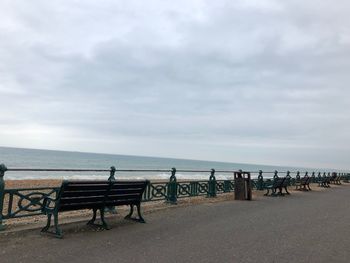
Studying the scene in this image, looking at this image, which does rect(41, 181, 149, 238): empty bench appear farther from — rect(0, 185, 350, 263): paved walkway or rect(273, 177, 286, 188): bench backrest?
rect(273, 177, 286, 188): bench backrest

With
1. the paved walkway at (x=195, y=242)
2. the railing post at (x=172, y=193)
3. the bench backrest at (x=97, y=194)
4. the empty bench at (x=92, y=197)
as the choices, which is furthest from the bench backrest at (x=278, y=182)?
the bench backrest at (x=97, y=194)

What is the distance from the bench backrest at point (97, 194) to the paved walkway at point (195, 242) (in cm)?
52

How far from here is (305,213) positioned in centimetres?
1309

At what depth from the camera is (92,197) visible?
8.52 m

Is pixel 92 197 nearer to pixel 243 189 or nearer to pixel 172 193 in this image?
pixel 172 193

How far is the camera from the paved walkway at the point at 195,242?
655 centimetres

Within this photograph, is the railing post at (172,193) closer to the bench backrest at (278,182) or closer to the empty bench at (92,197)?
the empty bench at (92,197)

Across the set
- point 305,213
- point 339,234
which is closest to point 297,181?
point 305,213

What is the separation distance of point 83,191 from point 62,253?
71.1 inches

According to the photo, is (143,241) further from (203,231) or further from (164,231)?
(203,231)

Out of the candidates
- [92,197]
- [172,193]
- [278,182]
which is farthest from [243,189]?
[92,197]

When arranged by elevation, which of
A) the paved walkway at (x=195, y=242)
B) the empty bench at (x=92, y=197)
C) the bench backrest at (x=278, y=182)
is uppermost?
the bench backrest at (x=278, y=182)

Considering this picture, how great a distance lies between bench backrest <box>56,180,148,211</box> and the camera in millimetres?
7919

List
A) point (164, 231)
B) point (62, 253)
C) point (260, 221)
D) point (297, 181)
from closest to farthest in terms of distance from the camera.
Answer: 1. point (62, 253)
2. point (164, 231)
3. point (260, 221)
4. point (297, 181)
